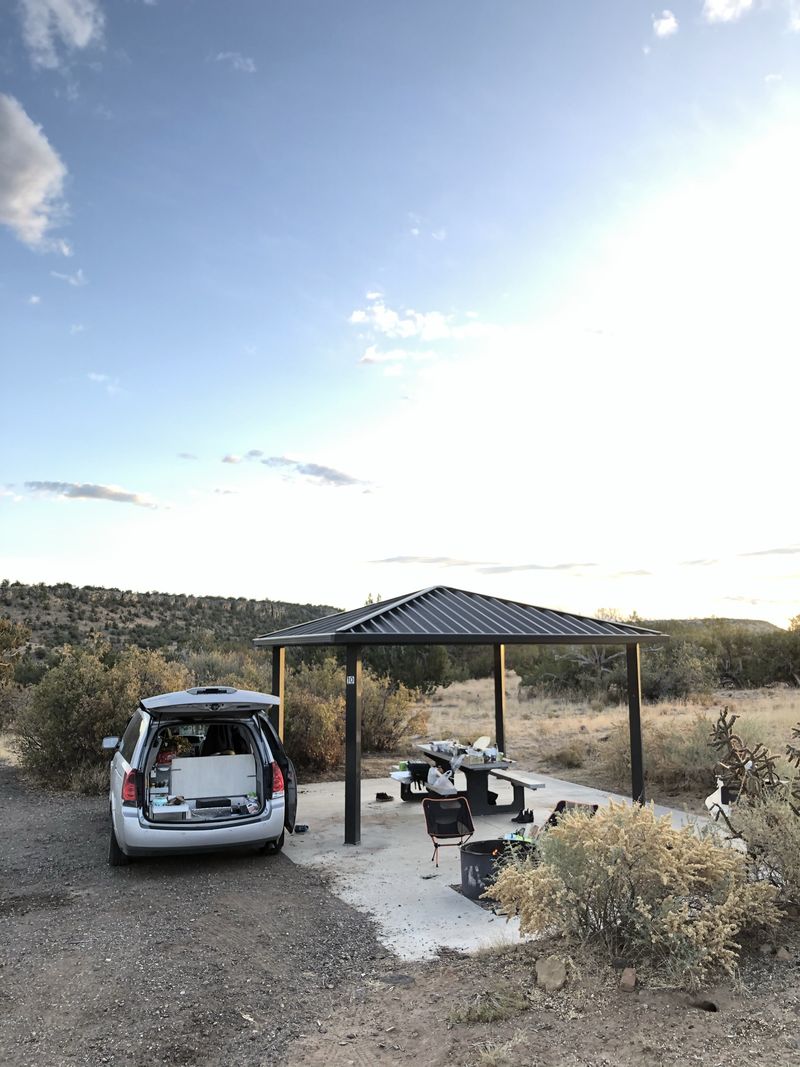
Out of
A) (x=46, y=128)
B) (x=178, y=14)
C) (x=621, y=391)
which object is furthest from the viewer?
(x=621, y=391)

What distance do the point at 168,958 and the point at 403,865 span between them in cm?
287

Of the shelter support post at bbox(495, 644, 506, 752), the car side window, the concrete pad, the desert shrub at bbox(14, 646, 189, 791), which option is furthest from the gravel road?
the shelter support post at bbox(495, 644, 506, 752)

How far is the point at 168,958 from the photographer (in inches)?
192

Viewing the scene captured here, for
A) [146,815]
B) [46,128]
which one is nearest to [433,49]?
[46,128]

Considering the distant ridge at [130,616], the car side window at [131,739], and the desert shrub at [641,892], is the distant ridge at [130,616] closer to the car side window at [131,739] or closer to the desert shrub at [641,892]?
the car side window at [131,739]

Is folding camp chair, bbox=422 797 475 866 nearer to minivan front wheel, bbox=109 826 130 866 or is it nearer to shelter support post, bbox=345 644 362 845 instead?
shelter support post, bbox=345 644 362 845

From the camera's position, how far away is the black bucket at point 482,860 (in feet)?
19.4

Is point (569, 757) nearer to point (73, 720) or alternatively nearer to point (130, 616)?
point (73, 720)

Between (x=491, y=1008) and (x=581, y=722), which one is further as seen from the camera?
(x=581, y=722)

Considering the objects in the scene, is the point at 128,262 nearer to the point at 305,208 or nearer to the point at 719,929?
the point at 305,208

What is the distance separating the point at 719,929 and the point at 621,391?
33.4ft

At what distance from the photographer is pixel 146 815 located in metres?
6.60

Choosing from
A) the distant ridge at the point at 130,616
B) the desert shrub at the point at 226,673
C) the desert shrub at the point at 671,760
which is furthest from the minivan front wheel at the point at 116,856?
the distant ridge at the point at 130,616

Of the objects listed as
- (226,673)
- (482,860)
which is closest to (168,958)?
(482,860)
